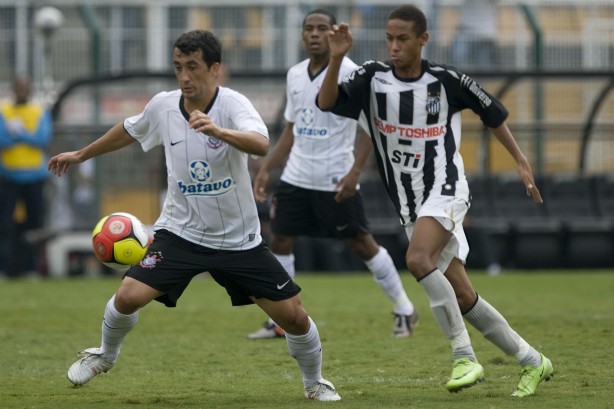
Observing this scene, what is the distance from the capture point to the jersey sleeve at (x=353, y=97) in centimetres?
720

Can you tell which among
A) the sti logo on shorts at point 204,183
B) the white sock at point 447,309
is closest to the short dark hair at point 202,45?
the sti logo on shorts at point 204,183

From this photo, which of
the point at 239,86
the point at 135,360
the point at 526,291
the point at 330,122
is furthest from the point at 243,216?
the point at 239,86

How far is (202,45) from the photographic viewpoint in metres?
6.43

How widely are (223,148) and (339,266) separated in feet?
37.4

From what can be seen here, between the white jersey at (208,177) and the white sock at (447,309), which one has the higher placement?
the white jersey at (208,177)

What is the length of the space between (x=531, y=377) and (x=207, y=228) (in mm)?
1895

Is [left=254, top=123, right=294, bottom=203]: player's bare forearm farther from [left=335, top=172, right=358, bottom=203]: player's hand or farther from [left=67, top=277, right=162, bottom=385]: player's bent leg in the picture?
[left=67, top=277, right=162, bottom=385]: player's bent leg

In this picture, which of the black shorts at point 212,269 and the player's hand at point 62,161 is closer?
the black shorts at point 212,269

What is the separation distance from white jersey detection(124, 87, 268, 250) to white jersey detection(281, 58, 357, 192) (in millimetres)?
3158

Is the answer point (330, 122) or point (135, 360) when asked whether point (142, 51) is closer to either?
point (330, 122)

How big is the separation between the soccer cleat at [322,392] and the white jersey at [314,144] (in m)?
3.37

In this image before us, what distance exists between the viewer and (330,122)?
988cm

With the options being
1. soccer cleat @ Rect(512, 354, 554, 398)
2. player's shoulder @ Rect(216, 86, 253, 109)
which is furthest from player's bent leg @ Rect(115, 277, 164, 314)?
soccer cleat @ Rect(512, 354, 554, 398)

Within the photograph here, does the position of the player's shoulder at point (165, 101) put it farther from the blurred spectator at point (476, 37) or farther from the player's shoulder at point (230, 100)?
the blurred spectator at point (476, 37)
